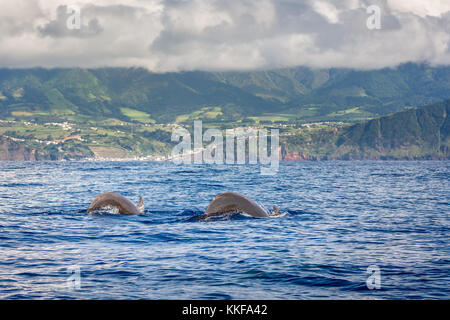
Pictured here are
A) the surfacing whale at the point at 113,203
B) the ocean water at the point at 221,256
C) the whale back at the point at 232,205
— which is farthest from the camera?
the surfacing whale at the point at 113,203

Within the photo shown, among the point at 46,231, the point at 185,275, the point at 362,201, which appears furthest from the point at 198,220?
the point at 362,201

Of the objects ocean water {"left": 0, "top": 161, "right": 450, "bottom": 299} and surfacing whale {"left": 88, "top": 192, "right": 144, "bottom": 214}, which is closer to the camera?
ocean water {"left": 0, "top": 161, "right": 450, "bottom": 299}

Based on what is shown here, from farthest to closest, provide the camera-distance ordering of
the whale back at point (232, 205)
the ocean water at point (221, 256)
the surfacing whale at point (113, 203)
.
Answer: the surfacing whale at point (113, 203) < the whale back at point (232, 205) < the ocean water at point (221, 256)

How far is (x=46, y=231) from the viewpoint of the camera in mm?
20906

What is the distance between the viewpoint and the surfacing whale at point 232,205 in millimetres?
23984

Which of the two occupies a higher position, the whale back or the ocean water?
the whale back

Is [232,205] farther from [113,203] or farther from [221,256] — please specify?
[221,256]

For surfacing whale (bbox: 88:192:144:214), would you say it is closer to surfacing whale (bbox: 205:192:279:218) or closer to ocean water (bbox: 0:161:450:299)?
ocean water (bbox: 0:161:450:299)

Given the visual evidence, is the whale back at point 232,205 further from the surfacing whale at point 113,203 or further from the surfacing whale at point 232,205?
the surfacing whale at point 113,203

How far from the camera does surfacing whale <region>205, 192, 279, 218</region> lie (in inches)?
944

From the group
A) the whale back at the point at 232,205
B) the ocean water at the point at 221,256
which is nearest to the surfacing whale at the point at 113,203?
the ocean water at the point at 221,256

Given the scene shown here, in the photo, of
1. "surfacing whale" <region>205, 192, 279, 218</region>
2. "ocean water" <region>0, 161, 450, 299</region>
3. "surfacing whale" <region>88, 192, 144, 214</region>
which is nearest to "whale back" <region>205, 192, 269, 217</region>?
"surfacing whale" <region>205, 192, 279, 218</region>

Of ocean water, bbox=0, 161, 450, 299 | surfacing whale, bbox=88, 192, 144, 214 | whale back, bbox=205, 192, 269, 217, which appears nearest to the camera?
ocean water, bbox=0, 161, 450, 299
